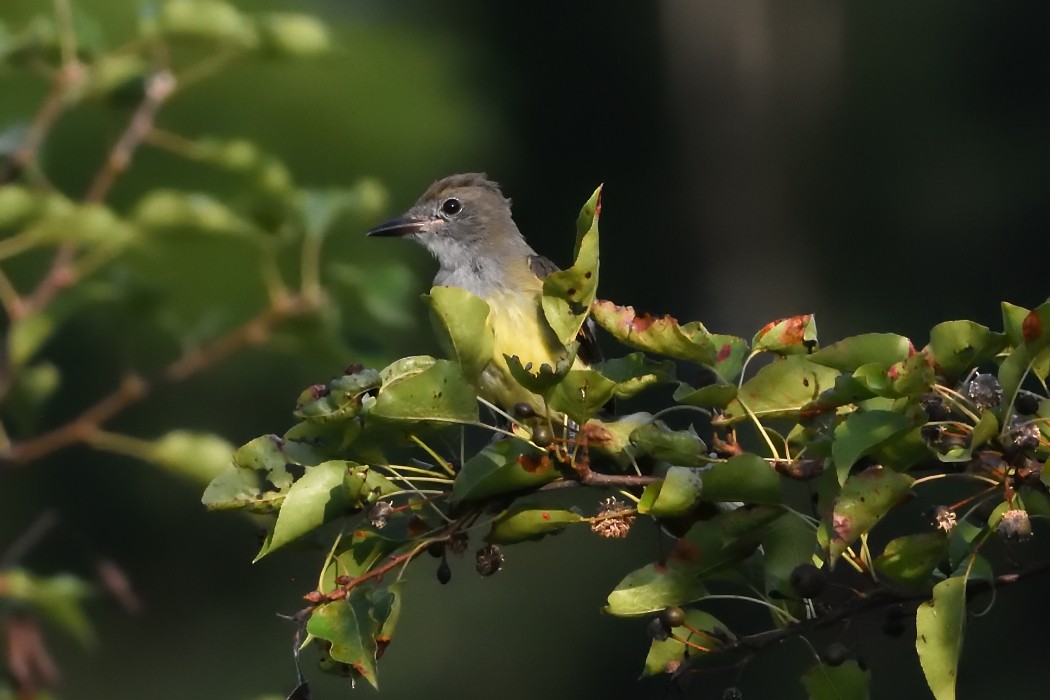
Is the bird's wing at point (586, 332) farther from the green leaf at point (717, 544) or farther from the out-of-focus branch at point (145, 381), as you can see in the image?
the green leaf at point (717, 544)

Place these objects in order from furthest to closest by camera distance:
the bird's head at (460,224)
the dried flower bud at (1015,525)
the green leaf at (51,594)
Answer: the bird's head at (460,224) → the green leaf at (51,594) → the dried flower bud at (1015,525)

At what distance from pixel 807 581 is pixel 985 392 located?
360 mm

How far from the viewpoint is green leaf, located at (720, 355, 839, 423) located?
2.50 m

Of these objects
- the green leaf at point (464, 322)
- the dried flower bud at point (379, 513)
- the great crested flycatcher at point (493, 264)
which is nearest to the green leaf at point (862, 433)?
the green leaf at point (464, 322)

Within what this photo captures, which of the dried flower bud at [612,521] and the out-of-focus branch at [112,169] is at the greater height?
the out-of-focus branch at [112,169]

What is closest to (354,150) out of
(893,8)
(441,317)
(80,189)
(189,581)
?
(80,189)

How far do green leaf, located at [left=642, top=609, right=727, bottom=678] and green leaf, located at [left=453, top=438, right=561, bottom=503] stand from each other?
0.30 meters

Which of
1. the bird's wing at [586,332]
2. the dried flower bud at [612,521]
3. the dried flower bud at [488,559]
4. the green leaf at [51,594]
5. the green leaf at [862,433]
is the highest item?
the green leaf at [862,433]

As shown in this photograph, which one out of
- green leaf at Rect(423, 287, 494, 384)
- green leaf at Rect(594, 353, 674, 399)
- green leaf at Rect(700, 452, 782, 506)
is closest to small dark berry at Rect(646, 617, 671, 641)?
green leaf at Rect(700, 452, 782, 506)

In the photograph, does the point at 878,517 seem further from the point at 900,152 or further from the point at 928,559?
the point at 900,152

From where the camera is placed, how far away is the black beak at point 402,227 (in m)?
5.61

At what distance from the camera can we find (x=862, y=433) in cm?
221

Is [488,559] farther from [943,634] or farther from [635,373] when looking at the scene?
[943,634]

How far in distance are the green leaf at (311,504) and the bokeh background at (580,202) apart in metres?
4.29
